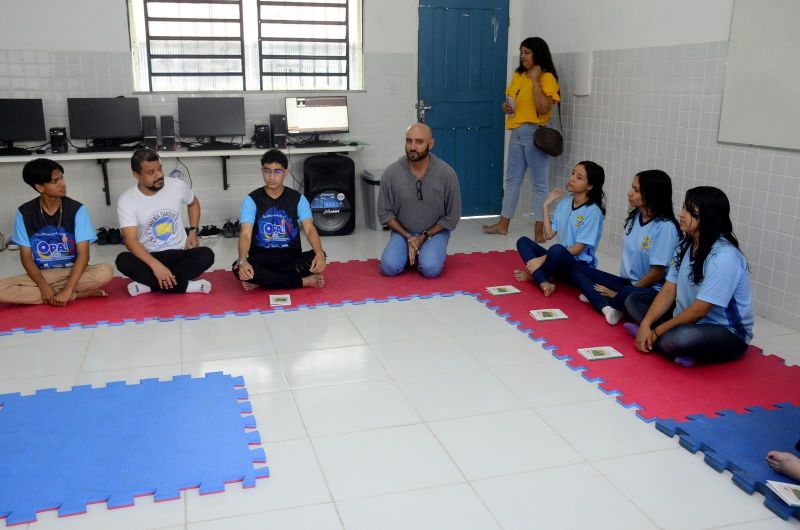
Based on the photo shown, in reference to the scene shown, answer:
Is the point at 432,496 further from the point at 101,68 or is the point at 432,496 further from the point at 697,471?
the point at 101,68

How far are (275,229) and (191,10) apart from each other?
2.73m

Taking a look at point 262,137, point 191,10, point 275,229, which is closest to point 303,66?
point 262,137

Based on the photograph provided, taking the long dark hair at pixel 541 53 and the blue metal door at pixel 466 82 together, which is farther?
the blue metal door at pixel 466 82

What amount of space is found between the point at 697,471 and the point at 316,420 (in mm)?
1461

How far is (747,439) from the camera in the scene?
2.79 m

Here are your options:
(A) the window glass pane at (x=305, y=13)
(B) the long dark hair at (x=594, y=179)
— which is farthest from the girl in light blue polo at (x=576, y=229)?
(A) the window glass pane at (x=305, y=13)

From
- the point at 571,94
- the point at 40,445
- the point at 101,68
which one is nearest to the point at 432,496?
the point at 40,445

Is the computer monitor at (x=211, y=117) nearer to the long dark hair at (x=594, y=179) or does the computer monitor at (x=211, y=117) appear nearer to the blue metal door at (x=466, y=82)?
the blue metal door at (x=466, y=82)

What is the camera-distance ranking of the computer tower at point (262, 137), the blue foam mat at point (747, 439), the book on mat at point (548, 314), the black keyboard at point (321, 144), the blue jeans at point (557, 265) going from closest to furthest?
the blue foam mat at point (747, 439) → the book on mat at point (548, 314) → the blue jeans at point (557, 265) → the computer tower at point (262, 137) → the black keyboard at point (321, 144)

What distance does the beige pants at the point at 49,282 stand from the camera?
427 centimetres

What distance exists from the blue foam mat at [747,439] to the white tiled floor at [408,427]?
4 cm

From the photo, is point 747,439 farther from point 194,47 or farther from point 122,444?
point 194,47

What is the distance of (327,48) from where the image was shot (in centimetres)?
670

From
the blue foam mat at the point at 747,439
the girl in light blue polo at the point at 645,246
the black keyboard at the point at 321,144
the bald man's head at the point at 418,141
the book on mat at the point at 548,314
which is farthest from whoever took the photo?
the black keyboard at the point at 321,144
